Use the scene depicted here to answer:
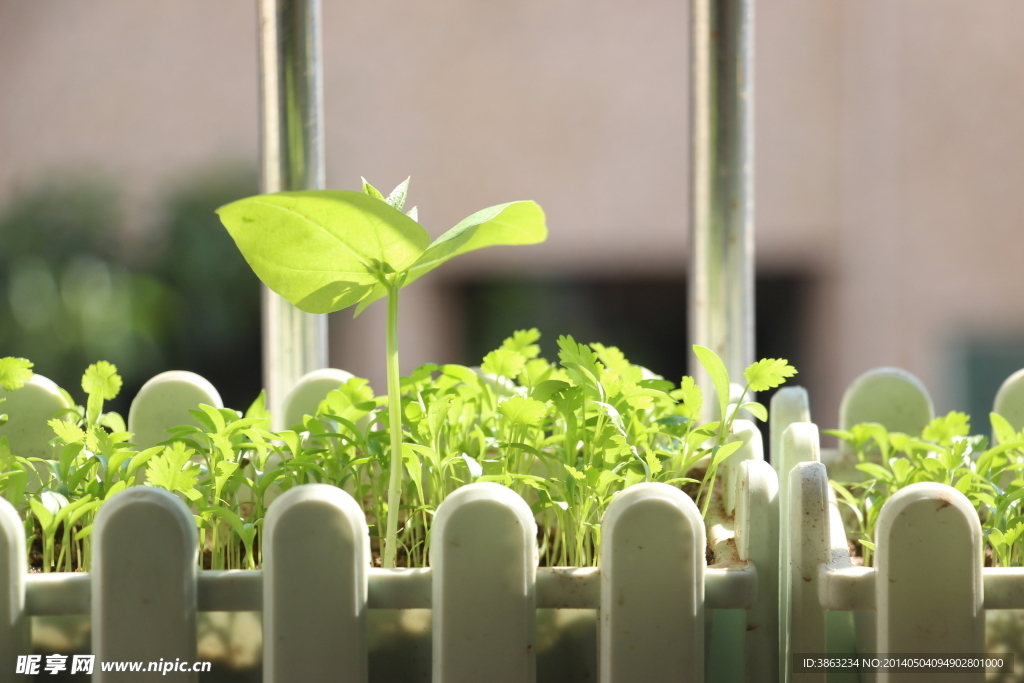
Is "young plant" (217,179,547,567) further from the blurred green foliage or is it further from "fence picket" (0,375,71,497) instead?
the blurred green foliage

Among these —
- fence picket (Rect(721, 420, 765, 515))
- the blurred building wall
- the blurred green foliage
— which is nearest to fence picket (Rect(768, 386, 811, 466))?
fence picket (Rect(721, 420, 765, 515))

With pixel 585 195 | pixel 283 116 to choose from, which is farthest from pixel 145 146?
pixel 283 116

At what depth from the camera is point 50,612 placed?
265mm

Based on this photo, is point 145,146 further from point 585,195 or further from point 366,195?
point 366,195

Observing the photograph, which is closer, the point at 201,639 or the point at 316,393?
the point at 201,639

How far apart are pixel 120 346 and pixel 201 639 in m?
1.94

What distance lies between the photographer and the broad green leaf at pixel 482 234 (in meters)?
0.27

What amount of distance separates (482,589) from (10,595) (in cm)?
14

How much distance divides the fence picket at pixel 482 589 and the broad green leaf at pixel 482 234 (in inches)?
2.9

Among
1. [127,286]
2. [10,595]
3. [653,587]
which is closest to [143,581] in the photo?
[10,595]

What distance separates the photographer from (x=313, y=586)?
0.25 metres

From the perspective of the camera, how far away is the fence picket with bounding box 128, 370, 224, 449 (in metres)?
0.39

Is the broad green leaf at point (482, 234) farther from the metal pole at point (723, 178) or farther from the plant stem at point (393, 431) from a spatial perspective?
the metal pole at point (723, 178)

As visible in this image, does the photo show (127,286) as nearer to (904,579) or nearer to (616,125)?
(616,125)
